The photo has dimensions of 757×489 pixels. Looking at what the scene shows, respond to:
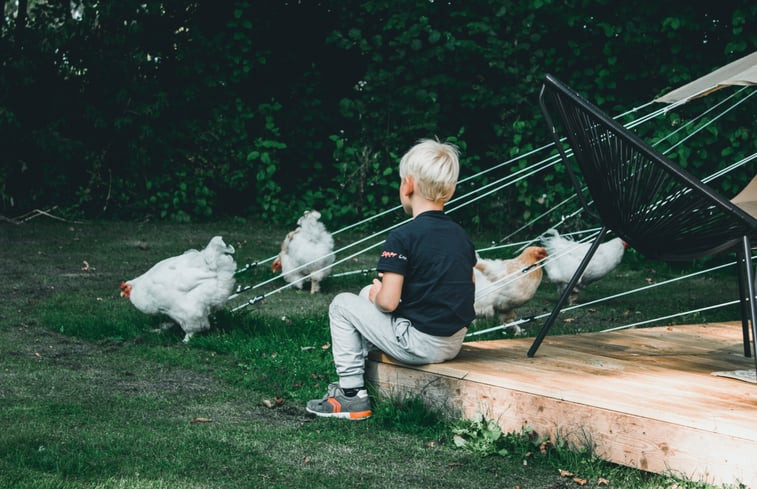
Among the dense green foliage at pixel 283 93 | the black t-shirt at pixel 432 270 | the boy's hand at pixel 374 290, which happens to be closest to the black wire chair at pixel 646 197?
the black t-shirt at pixel 432 270

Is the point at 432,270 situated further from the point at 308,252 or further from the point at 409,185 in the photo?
the point at 308,252

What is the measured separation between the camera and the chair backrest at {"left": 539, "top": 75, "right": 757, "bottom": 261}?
3.05 m

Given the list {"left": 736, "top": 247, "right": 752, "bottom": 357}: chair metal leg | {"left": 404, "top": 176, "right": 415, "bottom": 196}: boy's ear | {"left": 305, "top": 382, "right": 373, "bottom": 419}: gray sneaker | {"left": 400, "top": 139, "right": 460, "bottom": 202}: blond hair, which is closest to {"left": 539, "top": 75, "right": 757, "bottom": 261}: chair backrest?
{"left": 736, "top": 247, "right": 752, "bottom": 357}: chair metal leg

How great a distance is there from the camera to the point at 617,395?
2.91 metres

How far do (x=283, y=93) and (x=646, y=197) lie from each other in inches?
313

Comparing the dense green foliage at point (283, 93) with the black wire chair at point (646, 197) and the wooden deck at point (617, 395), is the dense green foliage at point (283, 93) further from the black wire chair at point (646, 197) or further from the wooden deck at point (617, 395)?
the black wire chair at point (646, 197)

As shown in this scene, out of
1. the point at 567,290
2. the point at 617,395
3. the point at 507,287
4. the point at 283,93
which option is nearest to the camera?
the point at 617,395

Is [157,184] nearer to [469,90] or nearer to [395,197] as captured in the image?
[395,197]


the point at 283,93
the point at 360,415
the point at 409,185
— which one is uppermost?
the point at 283,93

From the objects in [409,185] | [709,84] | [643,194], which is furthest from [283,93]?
[643,194]

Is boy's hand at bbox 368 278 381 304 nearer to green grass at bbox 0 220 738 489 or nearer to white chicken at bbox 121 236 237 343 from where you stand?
green grass at bbox 0 220 738 489

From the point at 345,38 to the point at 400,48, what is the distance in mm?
678

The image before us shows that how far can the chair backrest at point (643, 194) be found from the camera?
3051mm

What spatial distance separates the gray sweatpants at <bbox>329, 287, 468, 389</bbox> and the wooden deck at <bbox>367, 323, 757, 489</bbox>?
72 mm
